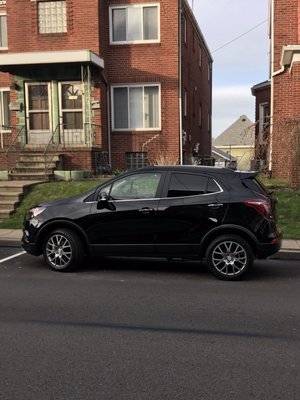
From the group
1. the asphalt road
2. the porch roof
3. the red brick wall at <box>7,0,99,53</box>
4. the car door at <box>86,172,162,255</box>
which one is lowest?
the asphalt road

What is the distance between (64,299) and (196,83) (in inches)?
777

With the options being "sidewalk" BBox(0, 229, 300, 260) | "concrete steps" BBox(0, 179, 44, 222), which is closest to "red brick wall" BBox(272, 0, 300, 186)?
"sidewalk" BBox(0, 229, 300, 260)

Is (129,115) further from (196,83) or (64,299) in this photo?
(64,299)

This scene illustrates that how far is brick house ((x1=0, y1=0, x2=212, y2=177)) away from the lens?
17250 millimetres

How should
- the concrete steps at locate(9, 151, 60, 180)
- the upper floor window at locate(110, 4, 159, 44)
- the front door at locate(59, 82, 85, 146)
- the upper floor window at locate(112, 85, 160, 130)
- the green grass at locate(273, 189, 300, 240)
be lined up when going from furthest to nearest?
1. the upper floor window at locate(112, 85, 160, 130)
2. the upper floor window at locate(110, 4, 159, 44)
3. the front door at locate(59, 82, 85, 146)
4. the concrete steps at locate(9, 151, 60, 180)
5. the green grass at locate(273, 189, 300, 240)

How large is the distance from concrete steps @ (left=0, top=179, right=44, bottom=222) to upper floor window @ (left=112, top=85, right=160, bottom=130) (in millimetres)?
5483

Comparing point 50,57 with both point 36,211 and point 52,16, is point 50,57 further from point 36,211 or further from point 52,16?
point 36,211

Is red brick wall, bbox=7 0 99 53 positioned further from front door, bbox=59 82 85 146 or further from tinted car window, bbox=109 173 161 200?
tinted car window, bbox=109 173 161 200

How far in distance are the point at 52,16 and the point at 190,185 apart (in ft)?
42.0

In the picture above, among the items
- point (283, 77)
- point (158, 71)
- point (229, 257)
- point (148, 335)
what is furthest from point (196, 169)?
point (158, 71)

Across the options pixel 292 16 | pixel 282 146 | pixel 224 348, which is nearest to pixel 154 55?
pixel 292 16

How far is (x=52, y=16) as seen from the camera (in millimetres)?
17688

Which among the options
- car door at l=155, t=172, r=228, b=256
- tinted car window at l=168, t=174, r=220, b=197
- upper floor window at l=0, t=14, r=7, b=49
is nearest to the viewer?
car door at l=155, t=172, r=228, b=256

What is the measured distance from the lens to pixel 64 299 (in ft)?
20.2
